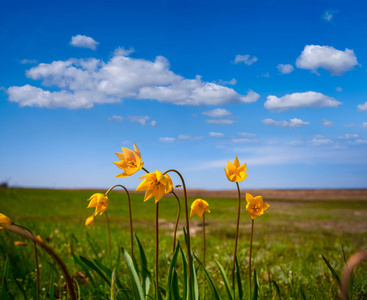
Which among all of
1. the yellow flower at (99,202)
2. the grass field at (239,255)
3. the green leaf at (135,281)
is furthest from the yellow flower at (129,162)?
the grass field at (239,255)

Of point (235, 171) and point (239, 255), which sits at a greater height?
point (235, 171)

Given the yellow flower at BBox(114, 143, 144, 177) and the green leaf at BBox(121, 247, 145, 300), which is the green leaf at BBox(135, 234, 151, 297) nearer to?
the green leaf at BBox(121, 247, 145, 300)

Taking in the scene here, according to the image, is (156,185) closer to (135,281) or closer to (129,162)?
(129,162)

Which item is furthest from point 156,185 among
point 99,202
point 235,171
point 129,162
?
point 99,202

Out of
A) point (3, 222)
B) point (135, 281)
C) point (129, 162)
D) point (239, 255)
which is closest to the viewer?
point (3, 222)

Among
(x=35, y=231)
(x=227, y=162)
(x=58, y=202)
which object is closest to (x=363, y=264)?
(x=227, y=162)

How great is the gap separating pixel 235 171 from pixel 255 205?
365mm

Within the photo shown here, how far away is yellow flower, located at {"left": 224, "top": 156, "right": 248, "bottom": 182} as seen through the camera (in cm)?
203

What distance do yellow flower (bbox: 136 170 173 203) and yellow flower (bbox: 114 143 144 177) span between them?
0.15 meters

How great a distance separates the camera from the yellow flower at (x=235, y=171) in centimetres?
203

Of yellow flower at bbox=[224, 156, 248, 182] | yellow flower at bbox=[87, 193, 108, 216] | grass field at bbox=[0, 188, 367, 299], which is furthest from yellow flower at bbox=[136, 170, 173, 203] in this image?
grass field at bbox=[0, 188, 367, 299]

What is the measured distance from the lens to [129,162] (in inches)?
76.8

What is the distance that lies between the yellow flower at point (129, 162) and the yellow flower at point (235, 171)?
0.55 metres

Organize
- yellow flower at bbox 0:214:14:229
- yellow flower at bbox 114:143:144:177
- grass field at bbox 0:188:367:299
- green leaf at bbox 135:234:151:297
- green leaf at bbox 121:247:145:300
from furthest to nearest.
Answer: grass field at bbox 0:188:367:299 < green leaf at bbox 135:234:151:297 < green leaf at bbox 121:247:145:300 < yellow flower at bbox 114:143:144:177 < yellow flower at bbox 0:214:14:229
